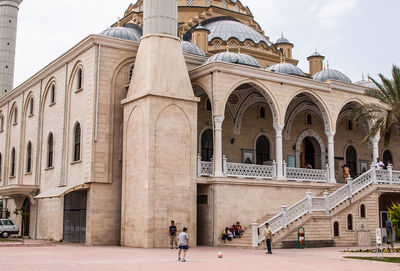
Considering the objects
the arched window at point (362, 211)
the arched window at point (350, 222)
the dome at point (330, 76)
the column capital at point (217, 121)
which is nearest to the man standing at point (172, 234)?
the column capital at point (217, 121)

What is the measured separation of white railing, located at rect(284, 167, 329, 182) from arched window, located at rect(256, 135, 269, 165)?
8.95 feet

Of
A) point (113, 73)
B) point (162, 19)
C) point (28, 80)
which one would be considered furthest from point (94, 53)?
point (28, 80)

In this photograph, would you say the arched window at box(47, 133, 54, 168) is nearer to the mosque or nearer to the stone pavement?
the mosque

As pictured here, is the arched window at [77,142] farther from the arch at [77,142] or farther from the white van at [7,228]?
the white van at [7,228]

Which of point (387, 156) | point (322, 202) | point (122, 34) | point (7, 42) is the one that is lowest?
point (322, 202)

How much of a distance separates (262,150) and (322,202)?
6.24 m

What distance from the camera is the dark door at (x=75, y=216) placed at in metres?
21.7

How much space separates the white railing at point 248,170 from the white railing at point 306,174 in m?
1.14

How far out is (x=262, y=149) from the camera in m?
26.6

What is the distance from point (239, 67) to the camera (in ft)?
71.2

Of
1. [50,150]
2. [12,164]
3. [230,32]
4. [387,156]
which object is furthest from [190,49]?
[387,156]

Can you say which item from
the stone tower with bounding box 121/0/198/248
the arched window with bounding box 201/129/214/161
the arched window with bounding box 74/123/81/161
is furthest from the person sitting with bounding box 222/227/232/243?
the arched window with bounding box 74/123/81/161

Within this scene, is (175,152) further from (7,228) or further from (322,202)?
(7,228)

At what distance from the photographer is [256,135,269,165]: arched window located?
86.7ft
